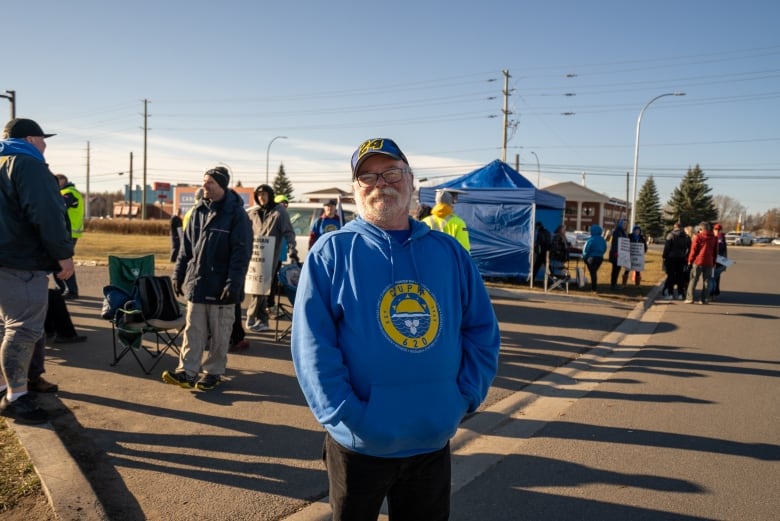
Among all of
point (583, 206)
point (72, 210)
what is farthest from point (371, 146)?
point (583, 206)

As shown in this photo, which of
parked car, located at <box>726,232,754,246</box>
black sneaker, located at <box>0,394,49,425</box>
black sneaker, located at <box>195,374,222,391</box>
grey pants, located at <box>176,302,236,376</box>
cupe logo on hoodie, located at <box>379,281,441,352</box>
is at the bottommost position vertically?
black sneaker, located at <box>195,374,222,391</box>

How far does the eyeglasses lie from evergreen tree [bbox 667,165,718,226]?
80113 mm

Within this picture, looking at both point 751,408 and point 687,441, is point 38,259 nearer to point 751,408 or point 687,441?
point 687,441

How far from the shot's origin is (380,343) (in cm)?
209

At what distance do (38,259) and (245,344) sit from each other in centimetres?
327

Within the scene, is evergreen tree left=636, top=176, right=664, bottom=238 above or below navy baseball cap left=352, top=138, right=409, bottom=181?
above

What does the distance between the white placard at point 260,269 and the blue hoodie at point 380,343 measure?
5.69 metres

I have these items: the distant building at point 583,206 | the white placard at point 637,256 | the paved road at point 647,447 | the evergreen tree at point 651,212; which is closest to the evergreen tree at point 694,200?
the evergreen tree at point 651,212

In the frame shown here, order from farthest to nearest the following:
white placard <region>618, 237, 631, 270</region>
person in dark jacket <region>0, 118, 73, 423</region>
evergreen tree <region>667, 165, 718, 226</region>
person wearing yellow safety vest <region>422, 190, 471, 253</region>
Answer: evergreen tree <region>667, 165, 718, 226</region>
white placard <region>618, 237, 631, 270</region>
person wearing yellow safety vest <region>422, 190, 471, 253</region>
person in dark jacket <region>0, 118, 73, 423</region>

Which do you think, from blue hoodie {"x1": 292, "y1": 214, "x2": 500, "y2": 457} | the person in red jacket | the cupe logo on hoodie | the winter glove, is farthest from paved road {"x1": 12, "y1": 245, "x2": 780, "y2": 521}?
the person in red jacket

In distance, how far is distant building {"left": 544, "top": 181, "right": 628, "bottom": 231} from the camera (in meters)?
89.6

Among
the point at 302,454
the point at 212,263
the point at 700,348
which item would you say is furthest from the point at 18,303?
the point at 700,348

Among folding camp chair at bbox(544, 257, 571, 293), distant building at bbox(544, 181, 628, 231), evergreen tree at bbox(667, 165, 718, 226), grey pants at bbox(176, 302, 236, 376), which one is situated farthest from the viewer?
distant building at bbox(544, 181, 628, 231)

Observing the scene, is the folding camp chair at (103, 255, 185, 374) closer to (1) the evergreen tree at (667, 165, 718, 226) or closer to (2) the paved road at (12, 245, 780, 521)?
(2) the paved road at (12, 245, 780, 521)
